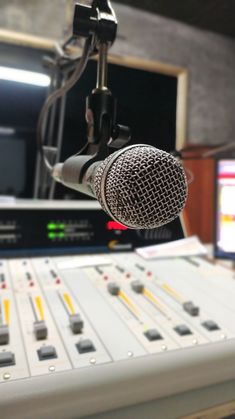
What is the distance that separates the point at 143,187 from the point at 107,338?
367 millimetres

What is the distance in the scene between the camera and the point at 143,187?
30cm

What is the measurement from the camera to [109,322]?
637 mm

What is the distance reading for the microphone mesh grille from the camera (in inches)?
12.0

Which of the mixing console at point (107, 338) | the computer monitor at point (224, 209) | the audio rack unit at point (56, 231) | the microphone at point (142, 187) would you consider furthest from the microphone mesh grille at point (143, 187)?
the computer monitor at point (224, 209)

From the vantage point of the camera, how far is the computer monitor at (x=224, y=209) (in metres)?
1.07

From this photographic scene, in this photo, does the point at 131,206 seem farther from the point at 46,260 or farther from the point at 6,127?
the point at 6,127

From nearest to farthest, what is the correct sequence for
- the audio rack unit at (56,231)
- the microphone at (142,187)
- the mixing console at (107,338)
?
1. the microphone at (142,187)
2. the mixing console at (107,338)
3. the audio rack unit at (56,231)

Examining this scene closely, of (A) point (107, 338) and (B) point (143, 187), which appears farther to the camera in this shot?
(A) point (107, 338)

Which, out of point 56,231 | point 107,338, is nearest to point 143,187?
point 107,338

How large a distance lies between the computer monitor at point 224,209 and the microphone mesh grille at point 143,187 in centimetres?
80

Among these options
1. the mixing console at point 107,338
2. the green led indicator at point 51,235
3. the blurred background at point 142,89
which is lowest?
the mixing console at point 107,338

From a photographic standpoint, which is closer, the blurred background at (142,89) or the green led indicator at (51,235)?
the blurred background at (142,89)

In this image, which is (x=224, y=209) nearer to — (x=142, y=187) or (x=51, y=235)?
(x=51, y=235)

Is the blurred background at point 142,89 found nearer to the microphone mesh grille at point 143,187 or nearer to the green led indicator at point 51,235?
the microphone mesh grille at point 143,187
